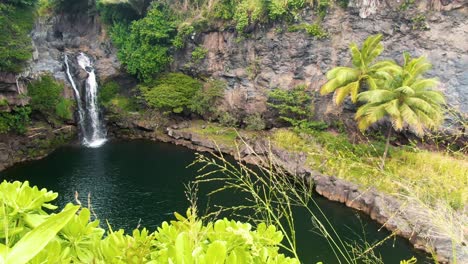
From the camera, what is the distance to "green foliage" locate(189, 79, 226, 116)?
27578 mm

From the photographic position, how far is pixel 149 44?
29.0m

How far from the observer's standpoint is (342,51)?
23.5 metres

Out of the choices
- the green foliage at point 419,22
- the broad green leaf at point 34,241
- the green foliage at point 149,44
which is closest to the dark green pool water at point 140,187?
the green foliage at point 149,44

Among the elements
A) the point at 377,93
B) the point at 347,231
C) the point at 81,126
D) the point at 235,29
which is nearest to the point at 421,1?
the point at 377,93

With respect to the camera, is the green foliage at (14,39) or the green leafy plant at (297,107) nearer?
the green foliage at (14,39)

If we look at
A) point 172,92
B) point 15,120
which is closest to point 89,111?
point 15,120

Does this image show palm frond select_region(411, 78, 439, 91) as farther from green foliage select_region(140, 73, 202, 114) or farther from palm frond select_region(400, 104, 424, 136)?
green foliage select_region(140, 73, 202, 114)

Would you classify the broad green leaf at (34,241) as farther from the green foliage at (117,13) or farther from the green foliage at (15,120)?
the green foliage at (117,13)

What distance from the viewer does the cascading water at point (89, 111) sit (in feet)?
90.3

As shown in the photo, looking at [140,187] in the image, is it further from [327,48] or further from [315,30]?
[315,30]

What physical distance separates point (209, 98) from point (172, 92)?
3178 millimetres

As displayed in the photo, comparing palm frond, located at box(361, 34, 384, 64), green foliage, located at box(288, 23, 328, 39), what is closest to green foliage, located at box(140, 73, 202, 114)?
green foliage, located at box(288, 23, 328, 39)

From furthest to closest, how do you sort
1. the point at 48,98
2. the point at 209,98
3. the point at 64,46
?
1. the point at 64,46
2. the point at 209,98
3. the point at 48,98

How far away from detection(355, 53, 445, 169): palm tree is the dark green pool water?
461 cm
